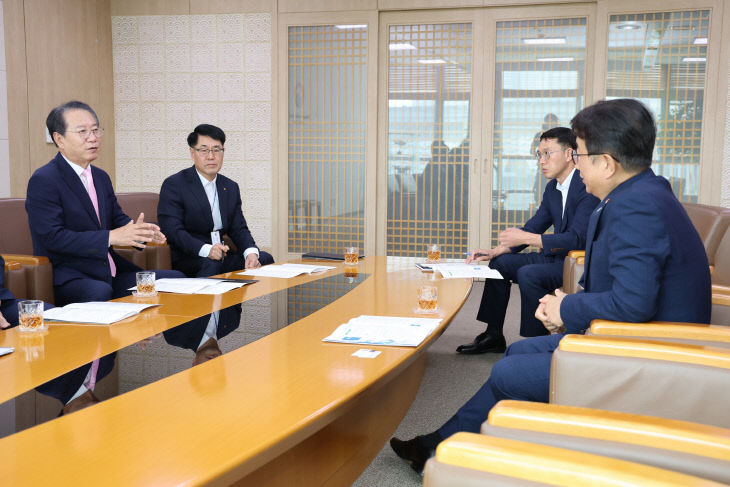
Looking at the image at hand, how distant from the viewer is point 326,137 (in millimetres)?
6074

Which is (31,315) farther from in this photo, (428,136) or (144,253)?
(428,136)

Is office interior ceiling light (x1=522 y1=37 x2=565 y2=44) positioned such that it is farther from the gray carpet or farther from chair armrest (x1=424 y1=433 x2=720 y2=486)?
chair armrest (x1=424 y1=433 x2=720 y2=486)

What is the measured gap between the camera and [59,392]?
1306 mm

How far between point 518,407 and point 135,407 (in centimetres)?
71

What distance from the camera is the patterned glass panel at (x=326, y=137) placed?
5949 millimetres

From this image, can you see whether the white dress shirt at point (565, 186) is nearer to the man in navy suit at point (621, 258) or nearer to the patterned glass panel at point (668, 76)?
the man in navy suit at point (621, 258)

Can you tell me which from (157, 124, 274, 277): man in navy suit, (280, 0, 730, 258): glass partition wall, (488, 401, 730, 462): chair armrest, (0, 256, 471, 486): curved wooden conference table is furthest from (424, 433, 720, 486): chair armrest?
(280, 0, 730, 258): glass partition wall

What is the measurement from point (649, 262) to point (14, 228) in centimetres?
304

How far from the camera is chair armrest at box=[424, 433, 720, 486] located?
78 centimetres

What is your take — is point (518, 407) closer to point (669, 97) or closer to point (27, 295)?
point (27, 295)

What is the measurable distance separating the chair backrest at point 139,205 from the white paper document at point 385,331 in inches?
102

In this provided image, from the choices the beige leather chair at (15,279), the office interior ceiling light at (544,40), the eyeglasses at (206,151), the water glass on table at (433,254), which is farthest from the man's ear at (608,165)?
the office interior ceiling light at (544,40)

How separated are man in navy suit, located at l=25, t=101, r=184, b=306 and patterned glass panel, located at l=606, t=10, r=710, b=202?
4.28 meters

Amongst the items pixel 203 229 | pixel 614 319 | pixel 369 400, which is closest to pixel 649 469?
pixel 614 319
